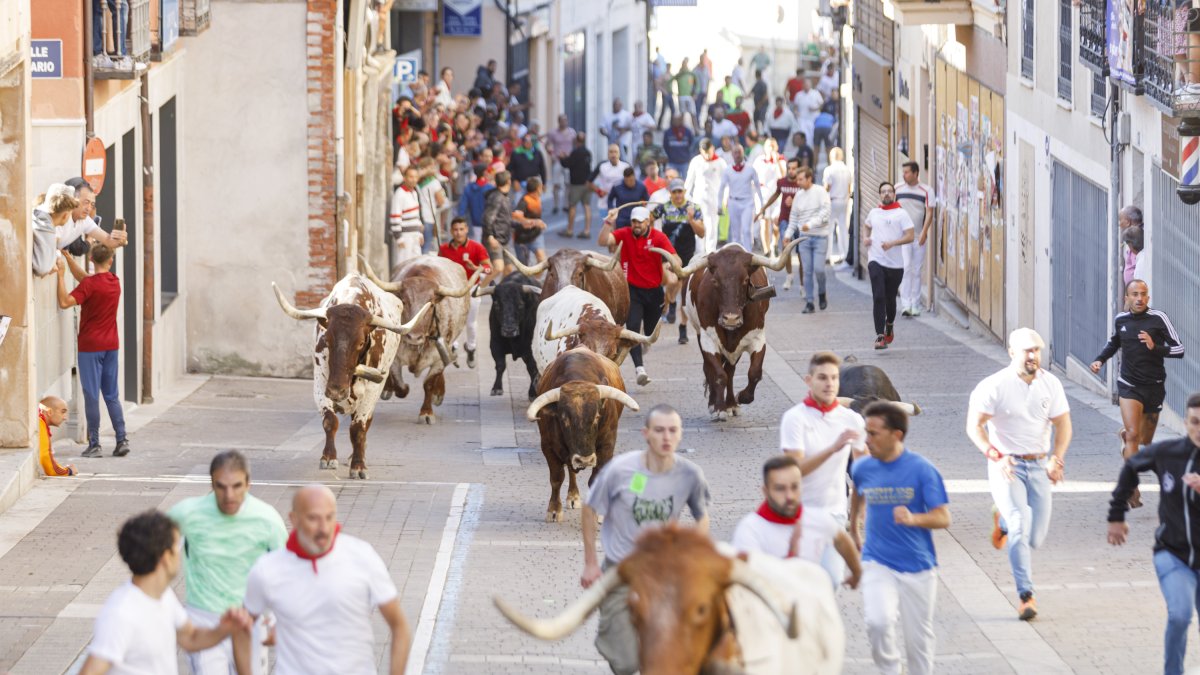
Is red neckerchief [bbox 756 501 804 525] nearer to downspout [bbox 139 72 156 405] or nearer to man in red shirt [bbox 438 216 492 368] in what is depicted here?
downspout [bbox 139 72 156 405]

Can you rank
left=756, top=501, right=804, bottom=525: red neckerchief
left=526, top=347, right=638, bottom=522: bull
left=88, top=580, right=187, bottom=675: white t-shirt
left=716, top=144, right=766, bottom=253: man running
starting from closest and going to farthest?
left=88, top=580, right=187, bottom=675: white t-shirt < left=756, top=501, right=804, bottom=525: red neckerchief < left=526, top=347, right=638, bottom=522: bull < left=716, top=144, right=766, bottom=253: man running

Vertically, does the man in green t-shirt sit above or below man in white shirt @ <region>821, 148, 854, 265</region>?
below

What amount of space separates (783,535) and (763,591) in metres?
1.81

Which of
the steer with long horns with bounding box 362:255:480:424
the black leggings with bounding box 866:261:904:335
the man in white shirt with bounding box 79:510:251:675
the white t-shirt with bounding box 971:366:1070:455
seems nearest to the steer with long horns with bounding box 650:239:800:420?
the steer with long horns with bounding box 362:255:480:424

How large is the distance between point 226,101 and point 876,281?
7.59 m

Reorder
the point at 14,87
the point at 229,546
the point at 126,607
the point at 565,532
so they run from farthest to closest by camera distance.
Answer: the point at 14,87 < the point at 565,532 < the point at 229,546 < the point at 126,607

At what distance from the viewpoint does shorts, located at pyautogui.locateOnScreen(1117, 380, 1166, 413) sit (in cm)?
1470

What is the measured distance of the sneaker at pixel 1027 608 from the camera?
11.7 m

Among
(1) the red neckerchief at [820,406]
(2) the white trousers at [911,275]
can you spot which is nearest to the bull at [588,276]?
(2) the white trousers at [911,275]

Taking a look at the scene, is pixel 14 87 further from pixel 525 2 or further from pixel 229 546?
pixel 525 2

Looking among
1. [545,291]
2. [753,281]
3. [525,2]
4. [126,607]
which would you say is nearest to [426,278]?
[545,291]

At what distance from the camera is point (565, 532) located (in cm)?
1442

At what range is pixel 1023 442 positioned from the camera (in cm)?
1168

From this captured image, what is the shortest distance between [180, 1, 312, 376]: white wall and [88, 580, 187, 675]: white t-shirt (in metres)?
15.6
